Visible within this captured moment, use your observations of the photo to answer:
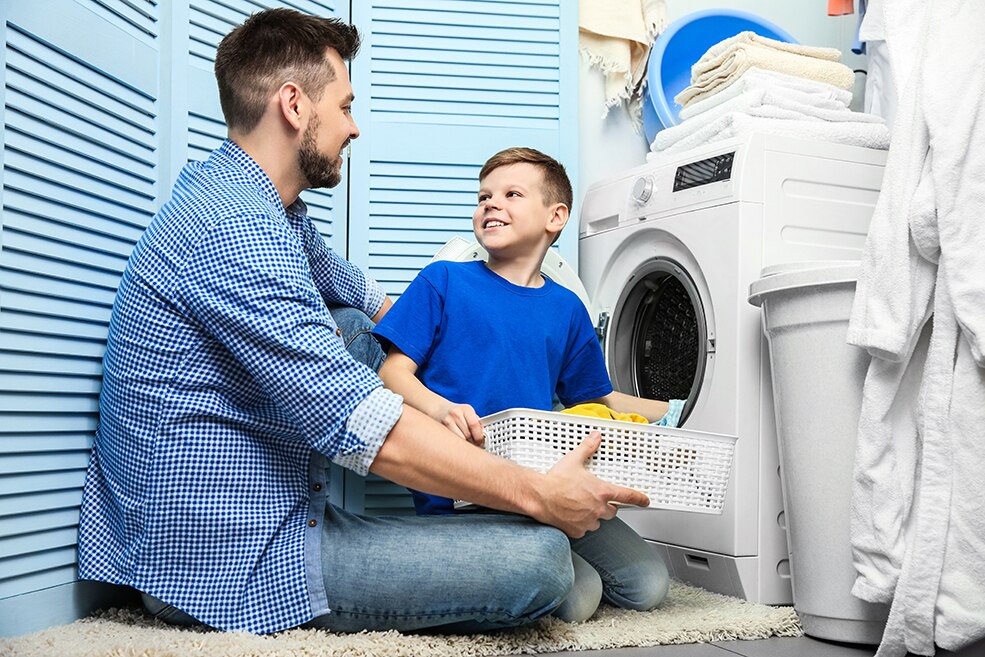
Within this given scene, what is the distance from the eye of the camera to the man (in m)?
1.42

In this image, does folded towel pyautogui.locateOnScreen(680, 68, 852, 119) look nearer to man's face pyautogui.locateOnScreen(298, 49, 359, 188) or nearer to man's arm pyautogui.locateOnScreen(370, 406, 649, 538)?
man's face pyautogui.locateOnScreen(298, 49, 359, 188)

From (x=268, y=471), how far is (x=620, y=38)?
189 centimetres

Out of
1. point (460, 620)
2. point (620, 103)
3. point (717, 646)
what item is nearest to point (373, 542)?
point (460, 620)

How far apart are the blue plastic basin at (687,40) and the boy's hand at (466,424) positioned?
4.91 feet

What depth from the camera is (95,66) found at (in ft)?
5.63

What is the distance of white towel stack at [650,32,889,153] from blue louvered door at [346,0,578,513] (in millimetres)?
353

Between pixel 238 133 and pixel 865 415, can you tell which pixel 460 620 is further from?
pixel 238 133

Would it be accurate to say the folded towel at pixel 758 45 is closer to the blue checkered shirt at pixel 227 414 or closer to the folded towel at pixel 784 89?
the folded towel at pixel 784 89

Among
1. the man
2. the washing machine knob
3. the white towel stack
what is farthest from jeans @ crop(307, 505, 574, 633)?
the white towel stack

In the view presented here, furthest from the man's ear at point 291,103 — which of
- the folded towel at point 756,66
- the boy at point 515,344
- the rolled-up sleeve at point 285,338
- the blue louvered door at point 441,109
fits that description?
the folded towel at point 756,66

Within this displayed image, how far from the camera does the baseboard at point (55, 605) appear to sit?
1.46 metres

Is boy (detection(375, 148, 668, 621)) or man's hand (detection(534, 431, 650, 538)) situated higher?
boy (detection(375, 148, 668, 621))

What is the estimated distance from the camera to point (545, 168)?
7.19ft

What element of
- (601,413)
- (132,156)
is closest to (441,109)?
(132,156)
